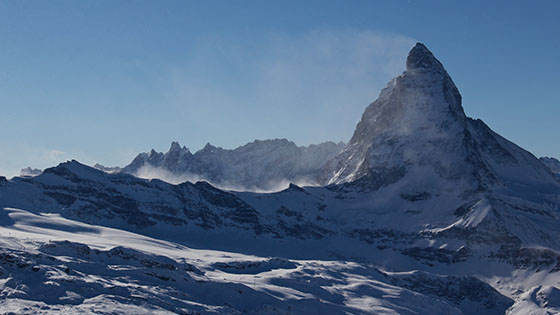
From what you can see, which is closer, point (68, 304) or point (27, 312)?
point (27, 312)

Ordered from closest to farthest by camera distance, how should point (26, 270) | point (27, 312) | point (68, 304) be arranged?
point (27, 312), point (68, 304), point (26, 270)

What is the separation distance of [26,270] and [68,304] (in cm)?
1892

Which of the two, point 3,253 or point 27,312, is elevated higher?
point 3,253

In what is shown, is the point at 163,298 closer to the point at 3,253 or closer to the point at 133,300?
the point at 133,300

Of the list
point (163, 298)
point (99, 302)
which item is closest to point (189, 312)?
point (163, 298)

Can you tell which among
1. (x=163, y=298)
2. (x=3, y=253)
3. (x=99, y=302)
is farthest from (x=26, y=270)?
(x=163, y=298)

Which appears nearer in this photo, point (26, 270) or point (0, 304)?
point (0, 304)

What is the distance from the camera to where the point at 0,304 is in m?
165

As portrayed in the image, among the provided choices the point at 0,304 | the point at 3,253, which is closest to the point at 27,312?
the point at 0,304

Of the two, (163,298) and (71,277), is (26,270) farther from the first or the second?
(163,298)

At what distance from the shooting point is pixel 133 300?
617 feet

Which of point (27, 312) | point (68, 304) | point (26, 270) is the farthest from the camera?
point (26, 270)

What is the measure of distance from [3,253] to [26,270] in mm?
8290

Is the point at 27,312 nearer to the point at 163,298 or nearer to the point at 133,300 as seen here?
the point at 133,300
